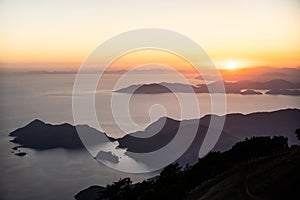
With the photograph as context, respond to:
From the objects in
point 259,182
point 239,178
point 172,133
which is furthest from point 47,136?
point 259,182

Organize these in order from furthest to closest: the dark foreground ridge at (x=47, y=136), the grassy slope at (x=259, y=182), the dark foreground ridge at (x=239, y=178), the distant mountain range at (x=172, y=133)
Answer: the dark foreground ridge at (x=47, y=136) < the distant mountain range at (x=172, y=133) < the dark foreground ridge at (x=239, y=178) < the grassy slope at (x=259, y=182)

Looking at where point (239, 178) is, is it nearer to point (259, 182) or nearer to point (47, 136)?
point (259, 182)

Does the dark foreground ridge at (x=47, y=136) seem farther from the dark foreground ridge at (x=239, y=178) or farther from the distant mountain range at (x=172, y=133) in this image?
the dark foreground ridge at (x=239, y=178)

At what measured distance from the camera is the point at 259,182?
1020 centimetres

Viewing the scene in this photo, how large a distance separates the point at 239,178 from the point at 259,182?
1601 mm

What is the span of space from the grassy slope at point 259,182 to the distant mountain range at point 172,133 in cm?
4219

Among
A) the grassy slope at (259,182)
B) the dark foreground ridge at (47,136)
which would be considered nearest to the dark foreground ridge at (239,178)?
the grassy slope at (259,182)

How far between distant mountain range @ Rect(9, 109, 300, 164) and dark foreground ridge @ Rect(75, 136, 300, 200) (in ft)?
123

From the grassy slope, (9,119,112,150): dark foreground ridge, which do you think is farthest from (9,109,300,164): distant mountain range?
the grassy slope

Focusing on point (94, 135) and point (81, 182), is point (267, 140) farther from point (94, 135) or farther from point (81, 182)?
point (94, 135)

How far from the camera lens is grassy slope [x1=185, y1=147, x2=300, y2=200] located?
9203 mm

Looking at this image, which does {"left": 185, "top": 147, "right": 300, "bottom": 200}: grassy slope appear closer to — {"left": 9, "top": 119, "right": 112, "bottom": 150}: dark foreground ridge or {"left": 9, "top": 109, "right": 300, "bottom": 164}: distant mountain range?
{"left": 9, "top": 109, "right": 300, "bottom": 164}: distant mountain range

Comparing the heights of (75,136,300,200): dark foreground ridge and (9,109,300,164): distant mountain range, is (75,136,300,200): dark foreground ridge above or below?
above

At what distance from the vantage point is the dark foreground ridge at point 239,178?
31.4 feet
